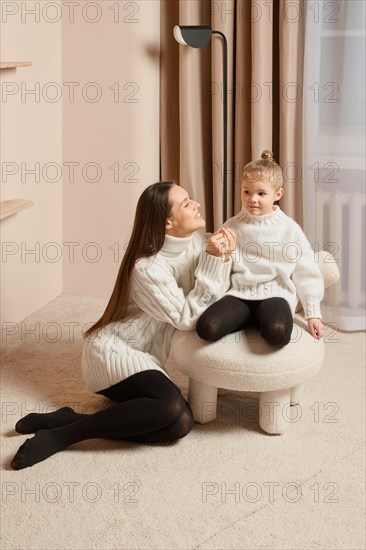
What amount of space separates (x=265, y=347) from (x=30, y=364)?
3.26 ft

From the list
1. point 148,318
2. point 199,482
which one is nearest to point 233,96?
point 148,318

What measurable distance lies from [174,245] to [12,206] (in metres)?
0.92

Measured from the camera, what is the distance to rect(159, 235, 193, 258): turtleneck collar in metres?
2.79

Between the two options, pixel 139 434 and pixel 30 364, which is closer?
pixel 139 434

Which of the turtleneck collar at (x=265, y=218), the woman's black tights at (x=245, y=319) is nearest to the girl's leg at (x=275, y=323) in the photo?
the woman's black tights at (x=245, y=319)

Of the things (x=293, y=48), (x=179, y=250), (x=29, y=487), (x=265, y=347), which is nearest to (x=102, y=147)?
(x=293, y=48)

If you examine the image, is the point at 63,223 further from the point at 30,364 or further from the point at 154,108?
the point at 30,364

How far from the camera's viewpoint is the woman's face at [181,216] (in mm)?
2768

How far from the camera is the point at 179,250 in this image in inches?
111

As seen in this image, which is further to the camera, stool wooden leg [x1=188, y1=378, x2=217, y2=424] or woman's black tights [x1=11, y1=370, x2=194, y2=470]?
stool wooden leg [x1=188, y1=378, x2=217, y2=424]

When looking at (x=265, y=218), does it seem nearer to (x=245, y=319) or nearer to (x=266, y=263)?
(x=266, y=263)

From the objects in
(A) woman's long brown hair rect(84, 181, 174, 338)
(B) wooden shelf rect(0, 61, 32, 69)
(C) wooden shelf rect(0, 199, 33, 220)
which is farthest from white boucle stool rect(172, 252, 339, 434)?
(B) wooden shelf rect(0, 61, 32, 69)

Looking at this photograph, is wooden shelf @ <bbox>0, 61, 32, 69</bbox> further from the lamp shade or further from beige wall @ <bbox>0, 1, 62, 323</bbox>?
the lamp shade

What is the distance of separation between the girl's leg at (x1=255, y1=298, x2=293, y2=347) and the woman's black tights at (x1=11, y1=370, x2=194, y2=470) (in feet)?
1.07
